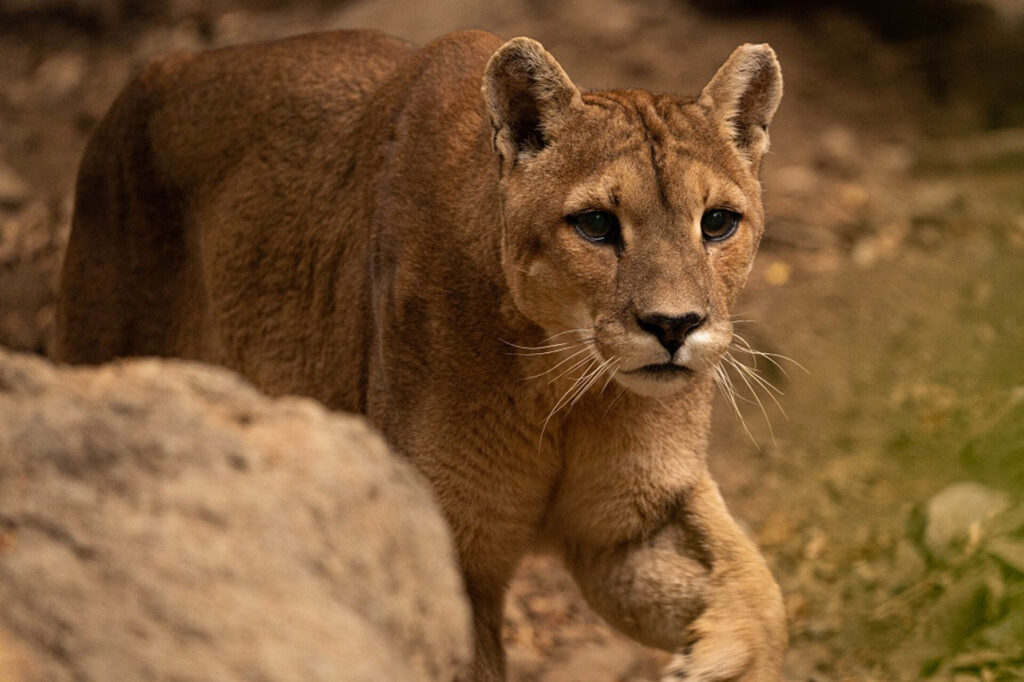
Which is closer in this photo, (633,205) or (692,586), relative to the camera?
(633,205)

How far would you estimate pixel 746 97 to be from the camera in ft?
16.3

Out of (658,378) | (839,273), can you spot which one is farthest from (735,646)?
(839,273)

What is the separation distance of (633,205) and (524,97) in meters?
0.67

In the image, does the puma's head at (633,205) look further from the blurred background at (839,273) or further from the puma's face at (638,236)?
the blurred background at (839,273)

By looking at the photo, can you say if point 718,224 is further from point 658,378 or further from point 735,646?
point 735,646

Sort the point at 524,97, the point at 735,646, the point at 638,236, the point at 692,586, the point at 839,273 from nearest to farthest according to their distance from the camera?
the point at 638,236 < the point at 735,646 < the point at 524,97 < the point at 692,586 < the point at 839,273

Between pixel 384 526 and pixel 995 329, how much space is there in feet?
18.1

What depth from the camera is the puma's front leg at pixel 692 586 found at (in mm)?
4656

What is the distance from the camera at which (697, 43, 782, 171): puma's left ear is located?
4871 millimetres

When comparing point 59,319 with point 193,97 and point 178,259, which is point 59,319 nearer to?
point 178,259

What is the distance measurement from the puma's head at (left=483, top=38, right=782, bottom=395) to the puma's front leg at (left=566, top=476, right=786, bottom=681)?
839mm

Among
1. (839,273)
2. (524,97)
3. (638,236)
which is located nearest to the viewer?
(638,236)

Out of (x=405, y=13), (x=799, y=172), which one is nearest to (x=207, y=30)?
(x=405, y=13)

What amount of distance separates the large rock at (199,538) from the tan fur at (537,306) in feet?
4.86
